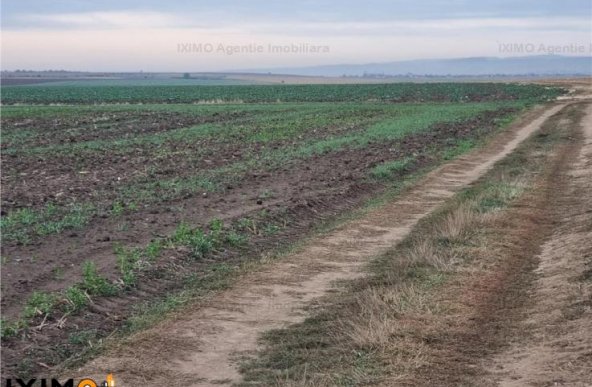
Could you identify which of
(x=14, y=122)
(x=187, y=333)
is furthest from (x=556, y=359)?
(x=14, y=122)

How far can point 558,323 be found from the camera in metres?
8.20

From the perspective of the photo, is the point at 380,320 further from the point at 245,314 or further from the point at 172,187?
the point at 172,187

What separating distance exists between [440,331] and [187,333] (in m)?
2.59

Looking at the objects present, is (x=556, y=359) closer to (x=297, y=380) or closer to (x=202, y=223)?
(x=297, y=380)

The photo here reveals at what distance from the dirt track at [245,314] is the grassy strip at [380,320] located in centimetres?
29

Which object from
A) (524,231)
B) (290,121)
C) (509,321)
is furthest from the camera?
(290,121)

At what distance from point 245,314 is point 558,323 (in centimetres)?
335

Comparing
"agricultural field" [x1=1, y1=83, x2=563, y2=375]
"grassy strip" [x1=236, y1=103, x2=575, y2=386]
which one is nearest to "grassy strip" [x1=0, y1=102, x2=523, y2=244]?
"agricultural field" [x1=1, y1=83, x2=563, y2=375]

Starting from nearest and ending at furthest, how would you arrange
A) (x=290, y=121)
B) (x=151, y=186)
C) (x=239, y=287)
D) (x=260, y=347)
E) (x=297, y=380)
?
1. (x=297, y=380)
2. (x=260, y=347)
3. (x=239, y=287)
4. (x=151, y=186)
5. (x=290, y=121)

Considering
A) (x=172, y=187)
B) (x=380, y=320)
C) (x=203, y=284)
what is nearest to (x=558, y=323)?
(x=380, y=320)

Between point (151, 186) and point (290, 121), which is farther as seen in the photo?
point (290, 121)

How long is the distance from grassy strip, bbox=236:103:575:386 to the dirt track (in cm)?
29

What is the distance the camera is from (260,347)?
25.5 ft

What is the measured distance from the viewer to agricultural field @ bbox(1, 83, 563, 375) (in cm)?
873
